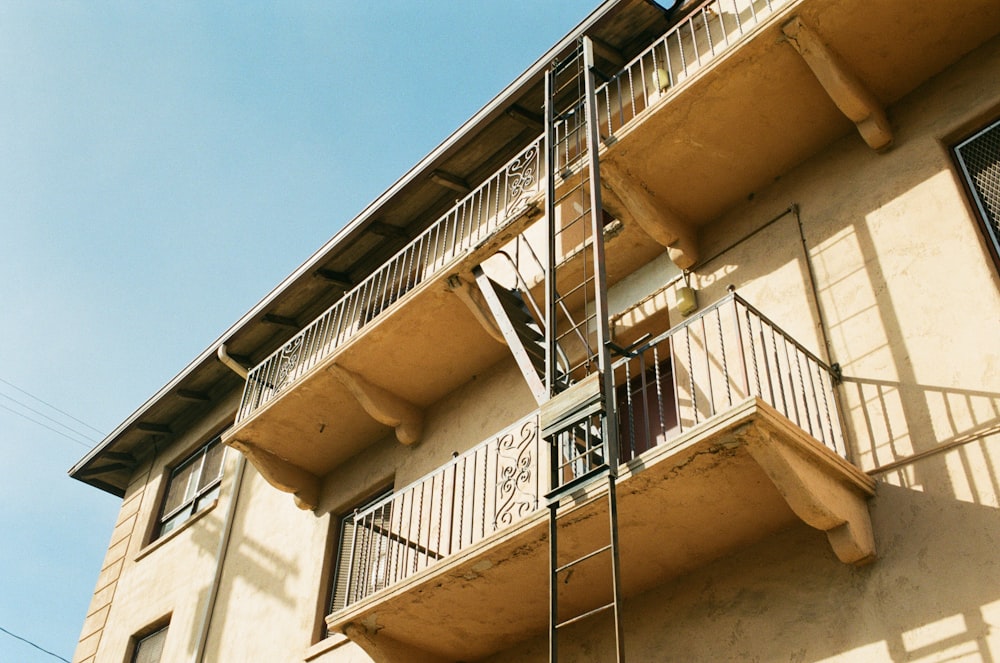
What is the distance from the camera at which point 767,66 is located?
29.6 ft

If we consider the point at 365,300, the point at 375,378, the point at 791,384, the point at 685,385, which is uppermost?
the point at 365,300

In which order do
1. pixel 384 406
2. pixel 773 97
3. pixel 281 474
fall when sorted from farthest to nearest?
pixel 281 474 → pixel 384 406 → pixel 773 97

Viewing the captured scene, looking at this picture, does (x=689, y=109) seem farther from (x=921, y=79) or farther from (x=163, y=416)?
(x=163, y=416)

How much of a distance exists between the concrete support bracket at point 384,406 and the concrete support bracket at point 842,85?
6162mm

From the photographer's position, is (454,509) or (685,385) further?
(454,509)

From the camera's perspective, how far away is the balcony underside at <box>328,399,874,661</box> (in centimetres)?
699

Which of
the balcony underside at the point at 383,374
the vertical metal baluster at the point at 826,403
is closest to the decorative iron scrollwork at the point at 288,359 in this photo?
the balcony underside at the point at 383,374

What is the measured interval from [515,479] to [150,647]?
314 inches

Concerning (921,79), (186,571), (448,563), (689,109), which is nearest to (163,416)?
(186,571)

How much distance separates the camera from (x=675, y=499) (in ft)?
24.9

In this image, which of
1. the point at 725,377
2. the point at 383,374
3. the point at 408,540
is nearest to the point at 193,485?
the point at 383,374

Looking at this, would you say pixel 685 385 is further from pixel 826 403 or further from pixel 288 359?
pixel 288 359

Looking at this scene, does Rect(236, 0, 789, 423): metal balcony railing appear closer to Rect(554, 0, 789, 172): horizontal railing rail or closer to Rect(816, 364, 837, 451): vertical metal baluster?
Rect(554, 0, 789, 172): horizontal railing rail

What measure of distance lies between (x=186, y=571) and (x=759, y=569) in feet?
32.5
